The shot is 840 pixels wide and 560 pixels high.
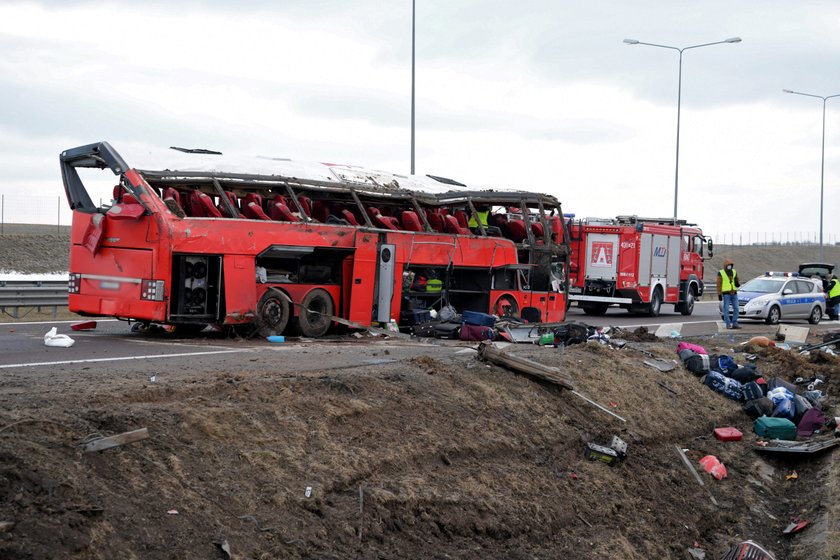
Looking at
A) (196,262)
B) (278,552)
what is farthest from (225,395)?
(196,262)

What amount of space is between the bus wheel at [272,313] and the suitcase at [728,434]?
659cm

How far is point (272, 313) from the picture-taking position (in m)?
14.7

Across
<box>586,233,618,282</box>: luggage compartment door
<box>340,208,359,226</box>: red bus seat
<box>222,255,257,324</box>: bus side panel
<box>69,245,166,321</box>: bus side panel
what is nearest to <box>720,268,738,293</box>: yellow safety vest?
<box>586,233,618,282</box>: luggage compartment door

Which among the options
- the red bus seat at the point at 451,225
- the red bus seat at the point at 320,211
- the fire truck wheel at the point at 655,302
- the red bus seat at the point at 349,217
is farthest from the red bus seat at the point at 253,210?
the fire truck wheel at the point at 655,302

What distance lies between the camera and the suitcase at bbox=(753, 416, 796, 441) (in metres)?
12.3

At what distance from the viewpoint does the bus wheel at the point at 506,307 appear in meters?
18.2

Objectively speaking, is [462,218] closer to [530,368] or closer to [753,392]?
[753,392]

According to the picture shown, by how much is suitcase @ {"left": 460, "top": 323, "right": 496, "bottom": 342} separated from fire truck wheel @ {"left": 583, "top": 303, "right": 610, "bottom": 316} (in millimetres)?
12544

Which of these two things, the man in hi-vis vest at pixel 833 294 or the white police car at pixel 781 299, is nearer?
the white police car at pixel 781 299

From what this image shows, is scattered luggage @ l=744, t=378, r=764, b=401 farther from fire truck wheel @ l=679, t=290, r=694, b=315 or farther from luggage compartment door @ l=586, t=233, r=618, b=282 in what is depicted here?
fire truck wheel @ l=679, t=290, r=694, b=315

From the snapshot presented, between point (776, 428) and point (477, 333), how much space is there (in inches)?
196

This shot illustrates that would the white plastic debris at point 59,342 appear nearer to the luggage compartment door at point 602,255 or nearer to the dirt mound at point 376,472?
the dirt mound at point 376,472

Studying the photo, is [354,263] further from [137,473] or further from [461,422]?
[137,473]

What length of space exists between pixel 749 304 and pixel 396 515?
22.2 meters
